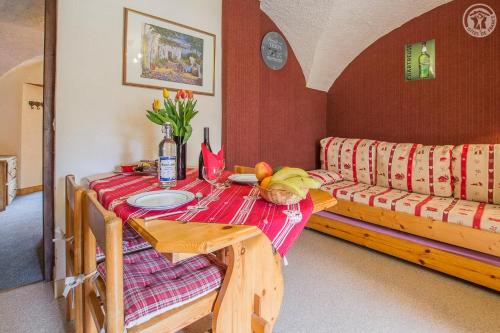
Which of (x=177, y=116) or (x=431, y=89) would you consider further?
(x=431, y=89)

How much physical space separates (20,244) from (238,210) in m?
2.71

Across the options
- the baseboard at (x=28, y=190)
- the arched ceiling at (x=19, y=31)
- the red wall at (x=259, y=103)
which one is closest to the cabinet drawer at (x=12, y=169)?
the baseboard at (x=28, y=190)

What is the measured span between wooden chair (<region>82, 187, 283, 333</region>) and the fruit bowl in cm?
15

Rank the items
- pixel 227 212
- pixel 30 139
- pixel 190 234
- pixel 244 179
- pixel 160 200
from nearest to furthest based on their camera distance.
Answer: pixel 190 234
pixel 227 212
pixel 160 200
pixel 244 179
pixel 30 139

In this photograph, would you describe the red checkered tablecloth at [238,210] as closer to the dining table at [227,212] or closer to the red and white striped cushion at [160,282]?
the dining table at [227,212]

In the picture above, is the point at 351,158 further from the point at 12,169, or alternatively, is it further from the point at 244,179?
the point at 12,169

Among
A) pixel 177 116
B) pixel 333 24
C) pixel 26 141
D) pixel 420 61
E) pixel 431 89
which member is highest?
pixel 333 24

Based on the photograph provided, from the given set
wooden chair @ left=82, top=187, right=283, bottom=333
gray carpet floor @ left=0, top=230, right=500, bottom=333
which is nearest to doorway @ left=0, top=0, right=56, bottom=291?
gray carpet floor @ left=0, top=230, right=500, bottom=333

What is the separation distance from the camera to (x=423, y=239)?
2.10 m

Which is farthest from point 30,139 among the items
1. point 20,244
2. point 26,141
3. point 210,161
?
point 210,161

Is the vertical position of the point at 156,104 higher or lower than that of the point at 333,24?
lower

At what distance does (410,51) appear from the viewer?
2.87 m

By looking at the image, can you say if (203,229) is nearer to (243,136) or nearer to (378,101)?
(243,136)

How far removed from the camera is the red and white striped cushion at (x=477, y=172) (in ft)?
7.15
